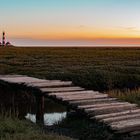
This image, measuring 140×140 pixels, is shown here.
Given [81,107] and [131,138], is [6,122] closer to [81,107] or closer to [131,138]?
[81,107]

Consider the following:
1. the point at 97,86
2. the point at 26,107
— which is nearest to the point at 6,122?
the point at 26,107

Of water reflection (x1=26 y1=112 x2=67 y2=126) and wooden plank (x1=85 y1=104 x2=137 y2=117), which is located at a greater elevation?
wooden plank (x1=85 y1=104 x2=137 y2=117)

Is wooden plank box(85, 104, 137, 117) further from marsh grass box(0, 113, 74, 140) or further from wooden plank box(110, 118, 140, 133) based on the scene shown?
marsh grass box(0, 113, 74, 140)

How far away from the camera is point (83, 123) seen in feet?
47.9

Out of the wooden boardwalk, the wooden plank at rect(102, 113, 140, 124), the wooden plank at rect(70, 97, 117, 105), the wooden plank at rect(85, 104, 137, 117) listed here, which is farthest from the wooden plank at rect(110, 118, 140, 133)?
the wooden plank at rect(70, 97, 117, 105)

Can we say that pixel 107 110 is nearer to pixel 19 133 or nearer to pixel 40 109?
pixel 19 133

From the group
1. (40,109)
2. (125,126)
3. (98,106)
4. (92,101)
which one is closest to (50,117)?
(40,109)

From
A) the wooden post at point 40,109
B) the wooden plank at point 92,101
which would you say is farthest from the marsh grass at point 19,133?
the wooden post at point 40,109

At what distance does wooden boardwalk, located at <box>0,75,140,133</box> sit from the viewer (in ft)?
37.8

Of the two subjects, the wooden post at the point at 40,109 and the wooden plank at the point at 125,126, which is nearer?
the wooden plank at the point at 125,126

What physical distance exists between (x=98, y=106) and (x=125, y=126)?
82.7 inches

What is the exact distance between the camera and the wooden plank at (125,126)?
36.5 ft

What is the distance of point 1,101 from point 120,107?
9.54m

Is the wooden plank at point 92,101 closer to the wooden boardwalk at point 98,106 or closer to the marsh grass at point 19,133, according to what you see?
the wooden boardwalk at point 98,106
